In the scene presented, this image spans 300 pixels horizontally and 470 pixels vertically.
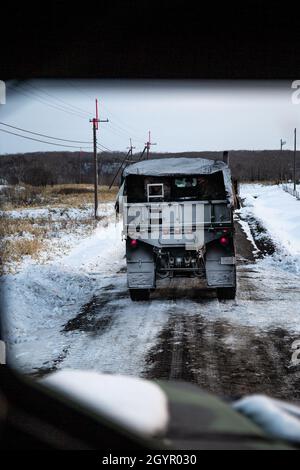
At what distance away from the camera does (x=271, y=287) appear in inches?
382

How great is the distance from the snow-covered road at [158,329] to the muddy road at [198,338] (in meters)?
0.01

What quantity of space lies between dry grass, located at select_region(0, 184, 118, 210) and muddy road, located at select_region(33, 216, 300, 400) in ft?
76.7

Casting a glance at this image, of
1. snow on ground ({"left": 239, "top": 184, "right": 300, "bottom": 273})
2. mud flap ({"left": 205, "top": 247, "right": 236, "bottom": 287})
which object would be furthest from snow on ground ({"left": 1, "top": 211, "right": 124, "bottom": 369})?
snow on ground ({"left": 239, "top": 184, "right": 300, "bottom": 273})

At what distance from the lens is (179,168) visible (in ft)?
32.3

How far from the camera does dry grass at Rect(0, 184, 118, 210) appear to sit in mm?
35875

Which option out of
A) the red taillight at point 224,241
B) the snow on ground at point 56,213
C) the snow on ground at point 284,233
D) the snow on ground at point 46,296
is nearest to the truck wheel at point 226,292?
the red taillight at point 224,241

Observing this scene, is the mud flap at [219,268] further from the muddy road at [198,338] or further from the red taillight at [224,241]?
the muddy road at [198,338]

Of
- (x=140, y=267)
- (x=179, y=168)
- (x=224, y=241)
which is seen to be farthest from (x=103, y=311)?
(x=179, y=168)

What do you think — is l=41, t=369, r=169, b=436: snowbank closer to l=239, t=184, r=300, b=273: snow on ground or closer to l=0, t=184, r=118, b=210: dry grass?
l=239, t=184, r=300, b=273: snow on ground

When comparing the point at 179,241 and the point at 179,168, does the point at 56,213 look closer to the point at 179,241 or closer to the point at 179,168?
the point at 179,168
